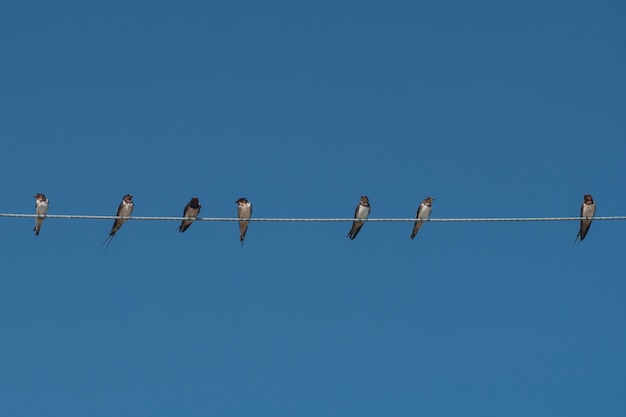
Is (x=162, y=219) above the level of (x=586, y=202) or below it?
below

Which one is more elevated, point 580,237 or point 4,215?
point 580,237

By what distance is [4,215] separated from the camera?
1413 centimetres

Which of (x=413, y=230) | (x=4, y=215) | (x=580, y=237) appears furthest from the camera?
(x=413, y=230)

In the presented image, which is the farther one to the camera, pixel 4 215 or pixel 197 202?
pixel 197 202

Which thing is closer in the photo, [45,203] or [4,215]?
[4,215]

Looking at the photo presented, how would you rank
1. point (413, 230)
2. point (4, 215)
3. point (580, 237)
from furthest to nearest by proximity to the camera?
1. point (413, 230)
2. point (580, 237)
3. point (4, 215)

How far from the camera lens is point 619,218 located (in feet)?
48.6

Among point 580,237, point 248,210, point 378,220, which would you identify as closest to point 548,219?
point 378,220

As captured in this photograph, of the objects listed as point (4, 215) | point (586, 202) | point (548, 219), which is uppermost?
point (586, 202)

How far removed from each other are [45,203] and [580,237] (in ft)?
27.5

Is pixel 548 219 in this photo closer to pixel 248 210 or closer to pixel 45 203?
pixel 248 210

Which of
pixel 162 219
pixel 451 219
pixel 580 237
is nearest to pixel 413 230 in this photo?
pixel 580 237

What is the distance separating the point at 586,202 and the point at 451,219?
5329 millimetres

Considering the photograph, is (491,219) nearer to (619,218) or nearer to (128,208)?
(619,218)
